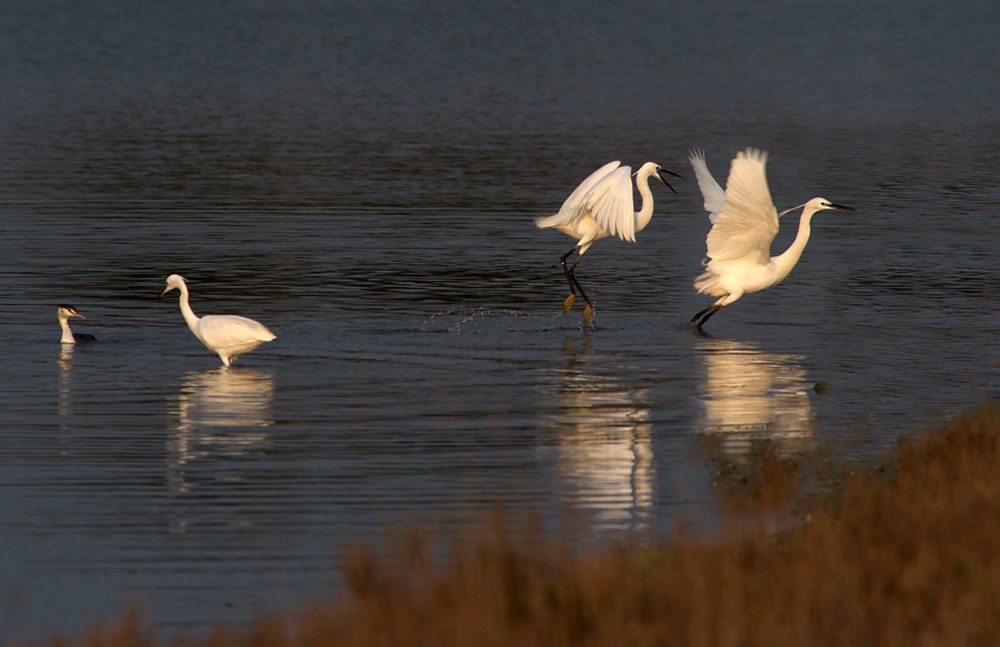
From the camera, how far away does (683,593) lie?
666 centimetres

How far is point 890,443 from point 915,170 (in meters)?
26.2

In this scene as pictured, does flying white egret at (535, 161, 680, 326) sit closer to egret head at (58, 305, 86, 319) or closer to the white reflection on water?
the white reflection on water

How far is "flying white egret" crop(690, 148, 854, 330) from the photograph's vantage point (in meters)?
15.2

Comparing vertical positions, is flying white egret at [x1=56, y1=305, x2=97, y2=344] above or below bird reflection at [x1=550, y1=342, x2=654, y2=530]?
above

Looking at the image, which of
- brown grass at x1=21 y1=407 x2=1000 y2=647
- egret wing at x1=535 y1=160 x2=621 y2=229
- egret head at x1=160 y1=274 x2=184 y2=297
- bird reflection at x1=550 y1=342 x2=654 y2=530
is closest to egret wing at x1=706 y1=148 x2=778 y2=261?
egret wing at x1=535 y1=160 x2=621 y2=229

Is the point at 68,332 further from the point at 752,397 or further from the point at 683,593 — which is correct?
the point at 683,593

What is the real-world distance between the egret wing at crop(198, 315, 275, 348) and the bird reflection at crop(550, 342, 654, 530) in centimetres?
275

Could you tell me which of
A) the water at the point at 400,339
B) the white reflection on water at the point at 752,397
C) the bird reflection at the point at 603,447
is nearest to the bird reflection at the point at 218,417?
the water at the point at 400,339

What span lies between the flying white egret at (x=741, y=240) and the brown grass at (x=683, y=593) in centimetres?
739

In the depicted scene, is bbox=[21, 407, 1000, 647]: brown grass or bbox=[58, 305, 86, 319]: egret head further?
bbox=[58, 305, 86, 319]: egret head

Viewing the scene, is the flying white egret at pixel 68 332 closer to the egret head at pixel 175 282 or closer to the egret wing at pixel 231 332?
the egret head at pixel 175 282

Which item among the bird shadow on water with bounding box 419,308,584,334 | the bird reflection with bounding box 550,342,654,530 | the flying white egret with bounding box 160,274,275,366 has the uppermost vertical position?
the bird shadow on water with bounding box 419,308,584,334

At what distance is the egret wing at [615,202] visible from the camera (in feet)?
56.6

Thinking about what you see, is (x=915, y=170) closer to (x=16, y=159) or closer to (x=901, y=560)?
(x=16, y=159)
